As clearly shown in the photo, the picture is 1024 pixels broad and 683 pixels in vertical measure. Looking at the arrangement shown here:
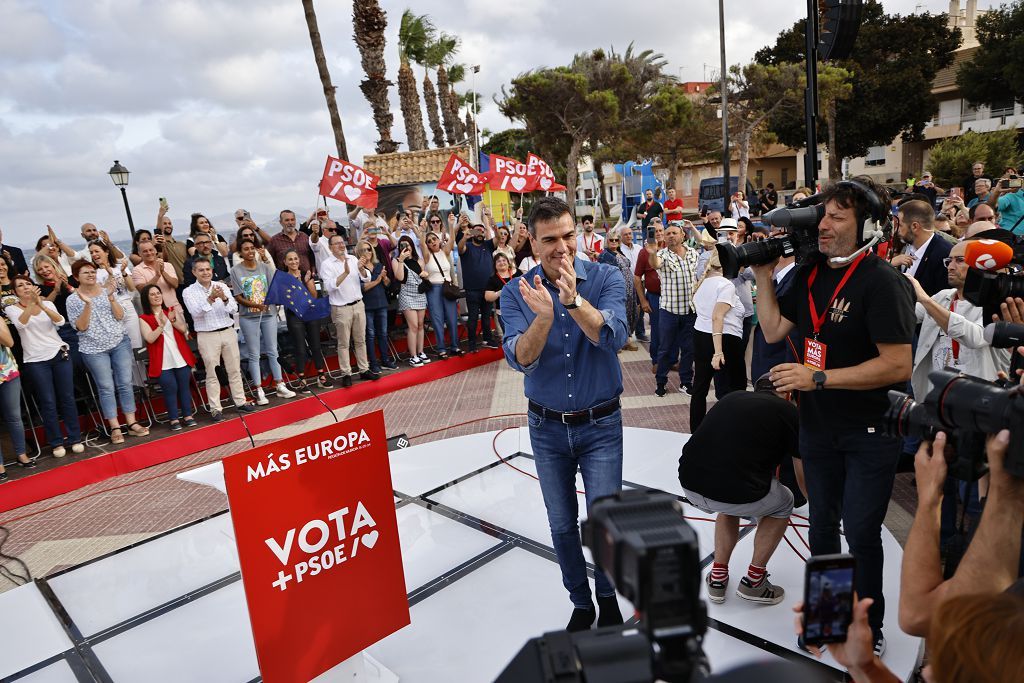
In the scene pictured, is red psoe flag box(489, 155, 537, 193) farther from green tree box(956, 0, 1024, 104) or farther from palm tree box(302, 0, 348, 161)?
green tree box(956, 0, 1024, 104)

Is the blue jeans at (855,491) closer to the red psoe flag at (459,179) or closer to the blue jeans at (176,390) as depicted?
the blue jeans at (176,390)

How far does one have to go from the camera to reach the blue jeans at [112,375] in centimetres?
662

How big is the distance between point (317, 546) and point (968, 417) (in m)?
2.36

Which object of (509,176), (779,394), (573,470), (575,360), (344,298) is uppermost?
(509,176)

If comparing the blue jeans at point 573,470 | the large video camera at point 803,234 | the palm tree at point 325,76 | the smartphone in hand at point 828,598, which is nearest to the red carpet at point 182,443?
the blue jeans at point 573,470

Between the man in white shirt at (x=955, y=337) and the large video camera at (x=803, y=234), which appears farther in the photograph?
the man in white shirt at (x=955, y=337)

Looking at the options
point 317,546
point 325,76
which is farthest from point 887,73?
point 317,546

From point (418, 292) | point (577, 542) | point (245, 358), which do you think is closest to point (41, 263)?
point (245, 358)

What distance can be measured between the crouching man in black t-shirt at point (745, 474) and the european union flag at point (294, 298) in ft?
20.2

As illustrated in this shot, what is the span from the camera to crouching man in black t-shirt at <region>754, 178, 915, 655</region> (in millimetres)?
2551

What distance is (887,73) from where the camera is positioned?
3503 centimetres

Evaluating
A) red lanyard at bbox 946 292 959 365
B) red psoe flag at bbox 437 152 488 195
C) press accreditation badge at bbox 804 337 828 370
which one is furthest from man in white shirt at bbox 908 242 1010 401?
red psoe flag at bbox 437 152 488 195

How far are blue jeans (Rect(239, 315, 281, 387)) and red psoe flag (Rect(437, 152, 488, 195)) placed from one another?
4.28 m

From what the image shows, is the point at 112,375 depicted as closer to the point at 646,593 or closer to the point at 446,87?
the point at 646,593
